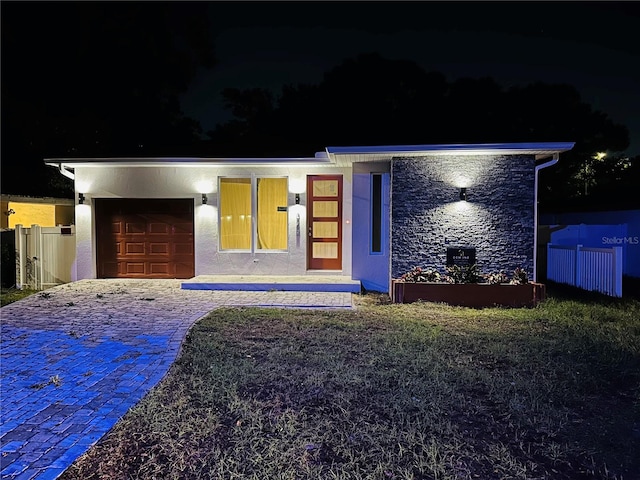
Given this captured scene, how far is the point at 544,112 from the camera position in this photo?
21766mm

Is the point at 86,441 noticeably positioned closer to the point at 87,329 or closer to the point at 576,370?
the point at 87,329

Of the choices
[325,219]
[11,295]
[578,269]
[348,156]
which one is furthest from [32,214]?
[578,269]

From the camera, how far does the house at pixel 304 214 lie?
8.86 metres

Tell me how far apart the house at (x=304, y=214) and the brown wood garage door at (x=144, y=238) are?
0.08 ft

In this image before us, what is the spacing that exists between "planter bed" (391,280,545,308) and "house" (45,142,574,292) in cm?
81

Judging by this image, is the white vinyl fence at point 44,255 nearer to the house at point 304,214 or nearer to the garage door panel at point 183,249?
the house at point 304,214

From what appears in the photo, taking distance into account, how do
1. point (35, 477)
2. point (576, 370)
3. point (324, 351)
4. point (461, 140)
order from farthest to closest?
point (461, 140), point (324, 351), point (576, 370), point (35, 477)

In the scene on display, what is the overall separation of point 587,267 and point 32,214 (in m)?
15.5

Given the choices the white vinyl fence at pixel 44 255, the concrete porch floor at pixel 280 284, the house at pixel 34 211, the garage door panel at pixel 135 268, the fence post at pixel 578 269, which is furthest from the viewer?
the house at pixel 34 211

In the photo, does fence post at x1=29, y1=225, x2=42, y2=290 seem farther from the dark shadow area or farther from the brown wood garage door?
the dark shadow area

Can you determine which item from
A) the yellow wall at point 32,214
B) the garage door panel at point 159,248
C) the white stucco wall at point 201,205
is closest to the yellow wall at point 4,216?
the yellow wall at point 32,214

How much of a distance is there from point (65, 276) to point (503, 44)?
18.2 m

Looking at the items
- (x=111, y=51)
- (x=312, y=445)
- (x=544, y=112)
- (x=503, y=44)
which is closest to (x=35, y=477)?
(x=312, y=445)

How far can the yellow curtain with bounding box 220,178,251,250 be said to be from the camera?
426 inches
